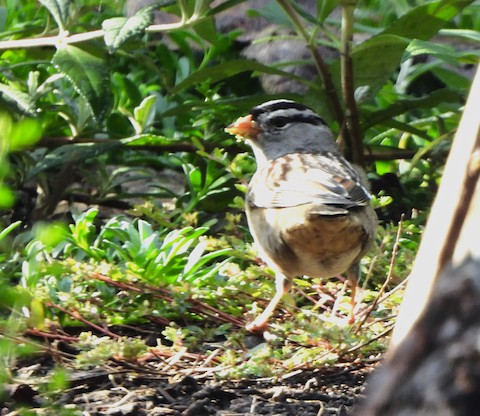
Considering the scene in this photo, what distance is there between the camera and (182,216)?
5.01 m

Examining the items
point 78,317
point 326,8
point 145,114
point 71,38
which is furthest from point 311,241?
point 145,114

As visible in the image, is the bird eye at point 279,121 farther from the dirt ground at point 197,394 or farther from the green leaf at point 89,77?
the dirt ground at point 197,394

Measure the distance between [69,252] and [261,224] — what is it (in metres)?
0.90

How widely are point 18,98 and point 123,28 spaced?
0.88 meters

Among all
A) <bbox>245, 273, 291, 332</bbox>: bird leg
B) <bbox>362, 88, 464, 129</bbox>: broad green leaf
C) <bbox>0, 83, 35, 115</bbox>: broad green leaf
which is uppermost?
<bbox>0, 83, 35, 115</bbox>: broad green leaf

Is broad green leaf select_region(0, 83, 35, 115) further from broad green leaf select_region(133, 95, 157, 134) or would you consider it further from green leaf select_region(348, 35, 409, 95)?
green leaf select_region(348, 35, 409, 95)

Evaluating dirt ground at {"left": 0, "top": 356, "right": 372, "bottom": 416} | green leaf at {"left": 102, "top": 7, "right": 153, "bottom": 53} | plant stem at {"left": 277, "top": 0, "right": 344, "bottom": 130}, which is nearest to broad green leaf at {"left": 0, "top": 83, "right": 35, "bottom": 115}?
green leaf at {"left": 102, "top": 7, "right": 153, "bottom": 53}

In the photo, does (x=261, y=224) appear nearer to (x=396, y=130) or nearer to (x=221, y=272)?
(x=221, y=272)

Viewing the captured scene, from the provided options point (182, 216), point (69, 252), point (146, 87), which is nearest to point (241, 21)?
point (146, 87)

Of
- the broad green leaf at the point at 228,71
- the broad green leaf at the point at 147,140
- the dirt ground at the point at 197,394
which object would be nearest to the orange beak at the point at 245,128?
the broad green leaf at the point at 228,71

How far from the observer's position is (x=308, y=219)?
396 centimetres

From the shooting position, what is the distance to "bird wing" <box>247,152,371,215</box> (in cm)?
400

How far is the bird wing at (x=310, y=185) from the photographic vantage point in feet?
13.1

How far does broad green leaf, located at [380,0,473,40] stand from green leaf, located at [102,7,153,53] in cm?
123
